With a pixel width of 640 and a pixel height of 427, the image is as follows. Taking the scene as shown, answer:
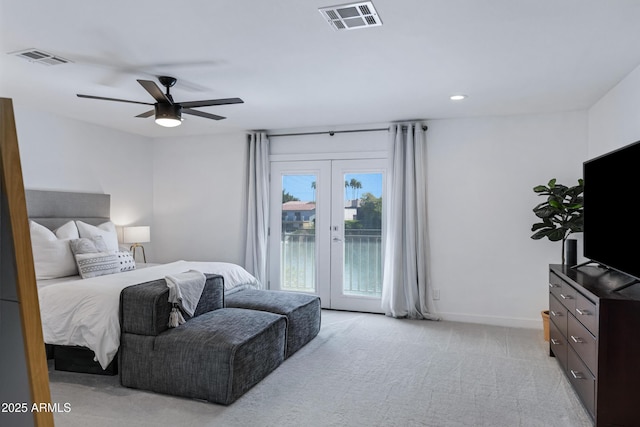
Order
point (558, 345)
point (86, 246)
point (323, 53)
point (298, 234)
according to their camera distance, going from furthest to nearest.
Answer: point (298, 234) < point (86, 246) < point (558, 345) < point (323, 53)

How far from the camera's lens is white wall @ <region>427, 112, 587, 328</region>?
4.74 metres

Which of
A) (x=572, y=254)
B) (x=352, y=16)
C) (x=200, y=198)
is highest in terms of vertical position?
(x=352, y=16)

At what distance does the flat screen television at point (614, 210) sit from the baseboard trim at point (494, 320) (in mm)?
1565

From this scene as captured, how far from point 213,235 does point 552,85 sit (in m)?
4.62

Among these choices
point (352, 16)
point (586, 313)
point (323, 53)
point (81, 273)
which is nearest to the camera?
point (352, 16)

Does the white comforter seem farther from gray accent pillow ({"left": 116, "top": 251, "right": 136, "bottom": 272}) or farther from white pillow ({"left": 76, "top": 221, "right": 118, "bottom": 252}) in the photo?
white pillow ({"left": 76, "top": 221, "right": 118, "bottom": 252})

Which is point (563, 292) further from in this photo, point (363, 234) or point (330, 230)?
point (330, 230)

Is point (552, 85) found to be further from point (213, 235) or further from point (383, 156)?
point (213, 235)

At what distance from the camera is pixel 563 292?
3375mm

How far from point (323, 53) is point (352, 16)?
62cm

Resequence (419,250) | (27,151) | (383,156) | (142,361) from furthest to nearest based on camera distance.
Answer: (383,156), (419,250), (27,151), (142,361)

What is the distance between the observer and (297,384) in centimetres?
321

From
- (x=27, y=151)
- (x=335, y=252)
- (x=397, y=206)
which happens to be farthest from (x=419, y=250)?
(x=27, y=151)

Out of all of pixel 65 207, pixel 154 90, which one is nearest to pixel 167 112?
pixel 154 90
